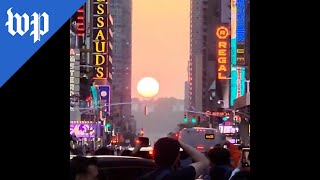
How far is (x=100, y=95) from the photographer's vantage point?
101 m

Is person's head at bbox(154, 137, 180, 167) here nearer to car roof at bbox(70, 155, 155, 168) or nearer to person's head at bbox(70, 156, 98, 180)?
person's head at bbox(70, 156, 98, 180)

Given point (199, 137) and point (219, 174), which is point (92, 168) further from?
point (199, 137)

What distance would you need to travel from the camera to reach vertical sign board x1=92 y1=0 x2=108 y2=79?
69500 mm

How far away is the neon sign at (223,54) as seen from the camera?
80.9 meters

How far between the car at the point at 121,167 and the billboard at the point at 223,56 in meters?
73.0

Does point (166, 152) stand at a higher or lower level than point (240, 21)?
lower

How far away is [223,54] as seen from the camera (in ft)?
269

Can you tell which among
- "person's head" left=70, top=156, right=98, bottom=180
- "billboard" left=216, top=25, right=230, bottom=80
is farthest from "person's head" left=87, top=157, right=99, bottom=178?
"billboard" left=216, top=25, right=230, bottom=80

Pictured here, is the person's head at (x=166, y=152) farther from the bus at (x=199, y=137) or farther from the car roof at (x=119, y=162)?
the bus at (x=199, y=137)

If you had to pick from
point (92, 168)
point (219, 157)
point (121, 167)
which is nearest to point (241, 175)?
point (219, 157)

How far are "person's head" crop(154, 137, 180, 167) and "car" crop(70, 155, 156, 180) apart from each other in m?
2.00

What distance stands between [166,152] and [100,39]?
6715 centimetres
